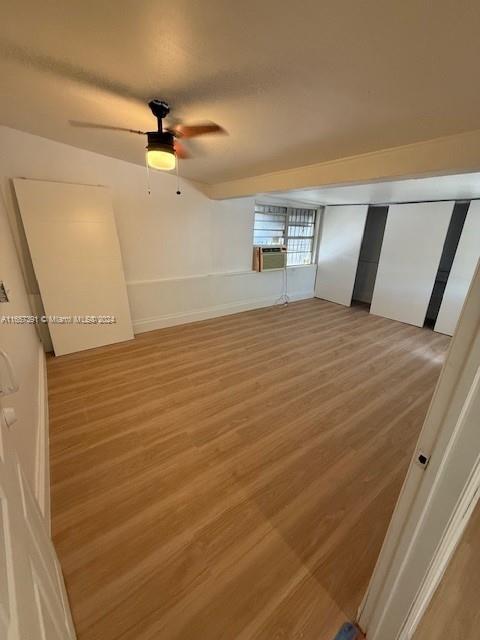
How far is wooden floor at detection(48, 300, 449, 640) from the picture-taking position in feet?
3.57

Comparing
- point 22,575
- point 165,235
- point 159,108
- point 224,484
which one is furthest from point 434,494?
point 165,235

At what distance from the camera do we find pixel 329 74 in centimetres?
119

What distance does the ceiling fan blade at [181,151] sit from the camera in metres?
2.27

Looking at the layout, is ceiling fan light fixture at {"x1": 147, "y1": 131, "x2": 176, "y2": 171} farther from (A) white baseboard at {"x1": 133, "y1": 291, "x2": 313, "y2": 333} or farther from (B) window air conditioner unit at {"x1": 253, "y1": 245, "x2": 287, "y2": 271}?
(B) window air conditioner unit at {"x1": 253, "y1": 245, "x2": 287, "y2": 271}

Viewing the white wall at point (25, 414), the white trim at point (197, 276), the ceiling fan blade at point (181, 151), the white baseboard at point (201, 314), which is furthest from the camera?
the white baseboard at point (201, 314)

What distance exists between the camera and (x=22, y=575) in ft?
1.93

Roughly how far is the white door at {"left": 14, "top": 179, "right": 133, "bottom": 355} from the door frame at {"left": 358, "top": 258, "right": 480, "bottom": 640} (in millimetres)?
3420

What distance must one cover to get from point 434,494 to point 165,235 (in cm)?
381

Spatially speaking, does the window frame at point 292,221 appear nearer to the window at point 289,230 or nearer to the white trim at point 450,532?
the window at point 289,230

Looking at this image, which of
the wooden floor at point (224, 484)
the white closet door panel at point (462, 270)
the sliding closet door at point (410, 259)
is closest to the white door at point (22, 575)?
the wooden floor at point (224, 484)

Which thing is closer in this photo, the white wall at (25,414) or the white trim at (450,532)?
the white trim at (450,532)

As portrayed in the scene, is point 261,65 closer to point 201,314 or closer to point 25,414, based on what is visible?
point 25,414

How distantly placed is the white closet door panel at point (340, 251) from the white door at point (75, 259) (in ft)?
13.9

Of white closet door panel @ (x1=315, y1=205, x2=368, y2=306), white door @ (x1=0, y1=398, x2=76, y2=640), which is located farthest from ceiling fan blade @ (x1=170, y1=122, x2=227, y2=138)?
white closet door panel @ (x1=315, y1=205, x2=368, y2=306)
